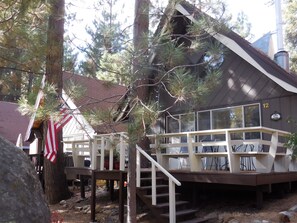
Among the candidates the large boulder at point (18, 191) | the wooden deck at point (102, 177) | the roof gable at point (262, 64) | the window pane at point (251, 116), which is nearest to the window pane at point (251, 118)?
the window pane at point (251, 116)

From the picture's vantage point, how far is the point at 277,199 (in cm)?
773

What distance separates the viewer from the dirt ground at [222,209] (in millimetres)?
6555

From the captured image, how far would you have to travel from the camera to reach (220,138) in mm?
9984

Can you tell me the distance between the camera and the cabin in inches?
261

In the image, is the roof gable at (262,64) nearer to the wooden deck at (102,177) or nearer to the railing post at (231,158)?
the railing post at (231,158)

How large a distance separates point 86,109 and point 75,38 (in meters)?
1.34

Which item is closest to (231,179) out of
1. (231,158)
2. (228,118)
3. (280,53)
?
(231,158)

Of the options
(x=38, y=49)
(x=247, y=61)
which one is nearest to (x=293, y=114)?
(x=247, y=61)

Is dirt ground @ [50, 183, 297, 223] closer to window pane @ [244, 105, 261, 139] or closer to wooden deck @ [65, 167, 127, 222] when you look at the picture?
wooden deck @ [65, 167, 127, 222]

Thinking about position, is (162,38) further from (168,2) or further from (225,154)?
(225,154)

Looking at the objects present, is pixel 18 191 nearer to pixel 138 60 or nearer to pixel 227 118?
pixel 138 60

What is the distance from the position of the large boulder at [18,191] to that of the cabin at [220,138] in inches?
95.1

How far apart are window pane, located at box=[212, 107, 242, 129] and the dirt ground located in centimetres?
212

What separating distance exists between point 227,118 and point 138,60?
17.4 ft
